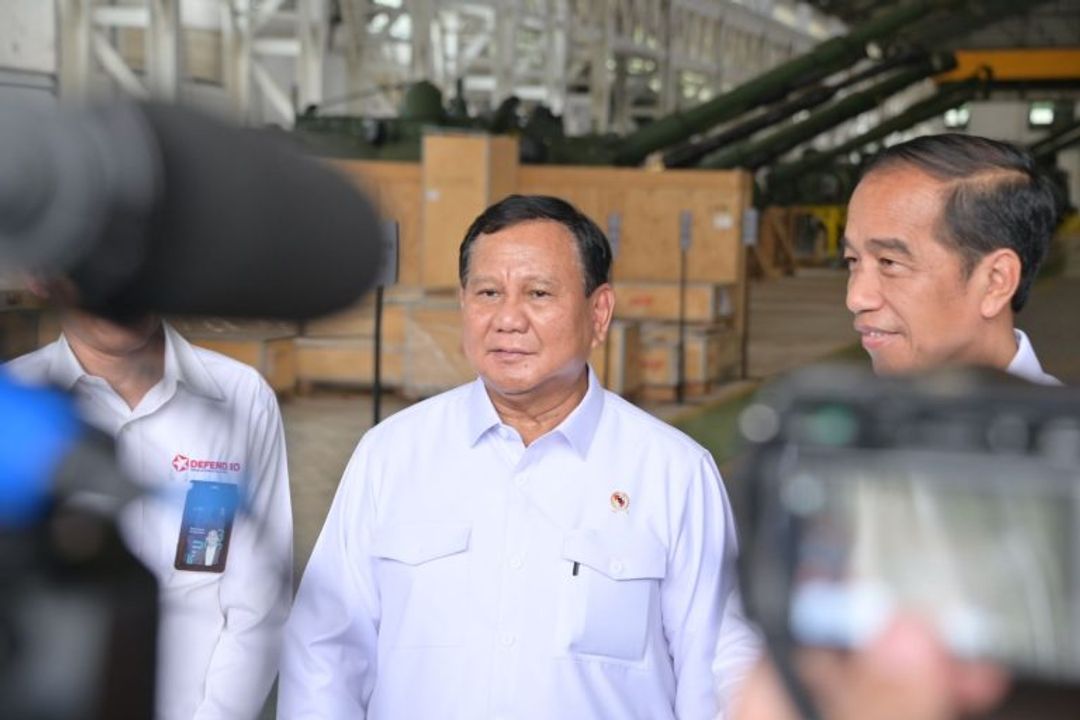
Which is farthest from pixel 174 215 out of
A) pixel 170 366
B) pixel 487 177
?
pixel 487 177

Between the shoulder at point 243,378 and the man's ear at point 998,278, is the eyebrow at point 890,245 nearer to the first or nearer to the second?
the man's ear at point 998,278

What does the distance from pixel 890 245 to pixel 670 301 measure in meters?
10.7

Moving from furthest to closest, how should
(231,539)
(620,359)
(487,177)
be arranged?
(487,177) < (620,359) < (231,539)

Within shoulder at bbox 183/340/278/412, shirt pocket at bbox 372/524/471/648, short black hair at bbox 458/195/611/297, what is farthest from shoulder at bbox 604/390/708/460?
shoulder at bbox 183/340/278/412

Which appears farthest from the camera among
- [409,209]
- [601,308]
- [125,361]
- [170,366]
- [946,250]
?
[409,209]

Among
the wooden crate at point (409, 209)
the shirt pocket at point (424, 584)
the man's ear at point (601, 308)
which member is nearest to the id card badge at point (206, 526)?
the shirt pocket at point (424, 584)

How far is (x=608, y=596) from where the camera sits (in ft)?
8.28

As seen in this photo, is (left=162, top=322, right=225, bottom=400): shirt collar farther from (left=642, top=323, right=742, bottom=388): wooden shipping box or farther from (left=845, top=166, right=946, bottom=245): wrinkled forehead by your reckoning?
(left=642, top=323, right=742, bottom=388): wooden shipping box

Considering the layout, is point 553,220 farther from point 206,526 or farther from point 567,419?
point 206,526

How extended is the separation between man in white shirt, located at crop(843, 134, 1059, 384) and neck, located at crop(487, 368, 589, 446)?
2.53ft

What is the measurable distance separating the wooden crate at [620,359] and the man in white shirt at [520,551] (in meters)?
7.63

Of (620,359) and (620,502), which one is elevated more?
(620,502)

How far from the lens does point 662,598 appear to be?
2.62 metres

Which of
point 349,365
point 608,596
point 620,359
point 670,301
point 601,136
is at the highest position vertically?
point 601,136
